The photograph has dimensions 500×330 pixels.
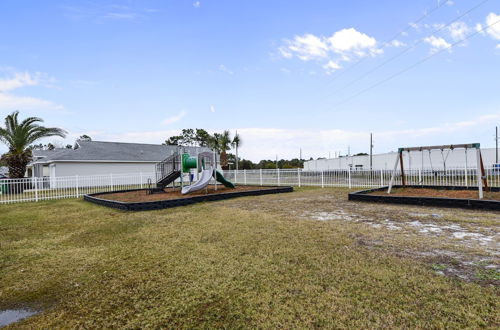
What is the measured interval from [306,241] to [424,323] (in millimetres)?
2288

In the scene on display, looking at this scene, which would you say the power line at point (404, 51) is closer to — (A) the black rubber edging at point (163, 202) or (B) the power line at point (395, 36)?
(B) the power line at point (395, 36)

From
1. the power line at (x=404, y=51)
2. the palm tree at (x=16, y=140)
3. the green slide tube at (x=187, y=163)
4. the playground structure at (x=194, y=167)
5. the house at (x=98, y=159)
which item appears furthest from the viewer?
the house at (x=98, y=159)

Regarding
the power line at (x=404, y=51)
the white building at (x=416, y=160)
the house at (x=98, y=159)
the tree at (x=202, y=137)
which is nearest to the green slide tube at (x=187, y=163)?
the white building at (x=416, y=160)

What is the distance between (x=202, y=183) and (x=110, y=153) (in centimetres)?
1695

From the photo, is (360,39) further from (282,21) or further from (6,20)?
(6,20)

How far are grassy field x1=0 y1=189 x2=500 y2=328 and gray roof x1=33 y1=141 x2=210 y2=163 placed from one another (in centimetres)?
1877

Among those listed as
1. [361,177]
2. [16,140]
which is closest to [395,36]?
[361,177]

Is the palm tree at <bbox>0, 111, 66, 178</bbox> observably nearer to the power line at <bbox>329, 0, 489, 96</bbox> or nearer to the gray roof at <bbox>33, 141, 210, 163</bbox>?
the gray roof at <bbox>33, 141, 210, 163</bbox>

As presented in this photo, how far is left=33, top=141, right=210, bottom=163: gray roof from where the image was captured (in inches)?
855

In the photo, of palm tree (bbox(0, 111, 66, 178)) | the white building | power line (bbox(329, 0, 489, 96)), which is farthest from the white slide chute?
palm tree (bbox(0, 111, 66, 178))

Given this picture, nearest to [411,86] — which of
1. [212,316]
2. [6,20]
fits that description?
[212,316]

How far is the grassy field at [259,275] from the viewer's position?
2168mm

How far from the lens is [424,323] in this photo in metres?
1.99

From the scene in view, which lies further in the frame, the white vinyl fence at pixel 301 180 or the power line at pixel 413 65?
the power line at pixel 413 65
